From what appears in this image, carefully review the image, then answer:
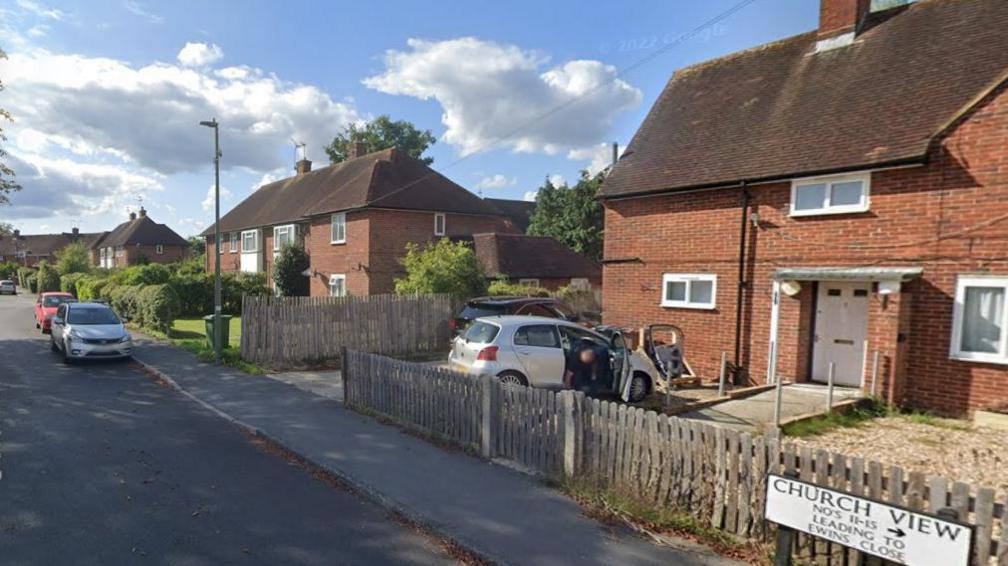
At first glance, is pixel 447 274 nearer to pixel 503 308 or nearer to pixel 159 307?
pixel 503 308

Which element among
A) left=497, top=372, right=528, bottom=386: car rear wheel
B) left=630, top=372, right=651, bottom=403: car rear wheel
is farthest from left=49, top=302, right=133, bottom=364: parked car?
left=630, top=372, right=651, bottom=403: car rear wheel

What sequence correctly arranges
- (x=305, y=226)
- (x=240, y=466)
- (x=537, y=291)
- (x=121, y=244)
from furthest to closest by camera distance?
(x=121, y=244), (x=305, y=226), (x=537, y=291), (x=240, y=466)

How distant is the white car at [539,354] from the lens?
9.63m

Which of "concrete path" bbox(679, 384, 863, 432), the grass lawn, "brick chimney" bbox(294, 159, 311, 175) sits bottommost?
the grass lawn

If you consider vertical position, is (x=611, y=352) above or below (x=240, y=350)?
above

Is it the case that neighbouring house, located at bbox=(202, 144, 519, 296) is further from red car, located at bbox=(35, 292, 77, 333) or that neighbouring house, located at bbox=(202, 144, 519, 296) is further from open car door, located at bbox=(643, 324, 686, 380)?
open car door, located at bbox=(643, 324, 686, 380)

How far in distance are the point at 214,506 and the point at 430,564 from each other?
2488 mm

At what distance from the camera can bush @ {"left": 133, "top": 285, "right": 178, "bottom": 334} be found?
67.8 feet

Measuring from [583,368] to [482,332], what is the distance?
190 centimetres

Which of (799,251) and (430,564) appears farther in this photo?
(799,251)

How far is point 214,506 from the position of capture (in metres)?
5.62

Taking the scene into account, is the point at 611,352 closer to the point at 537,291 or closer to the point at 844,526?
the point at 844,526

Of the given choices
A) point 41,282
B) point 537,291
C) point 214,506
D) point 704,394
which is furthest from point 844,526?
point 41,282

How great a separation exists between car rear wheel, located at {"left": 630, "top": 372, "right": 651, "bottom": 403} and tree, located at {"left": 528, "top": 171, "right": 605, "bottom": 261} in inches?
1011
